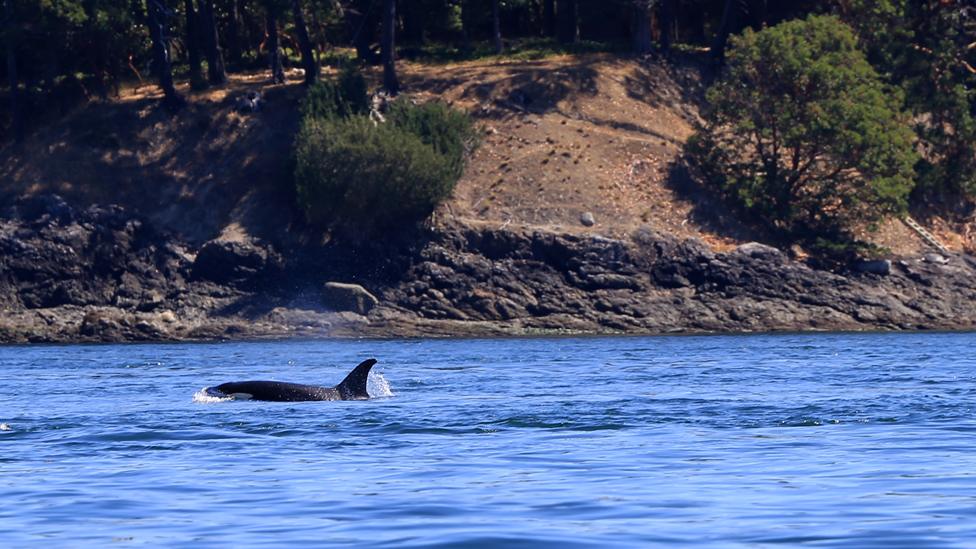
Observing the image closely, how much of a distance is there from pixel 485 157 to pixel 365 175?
7.35 metres

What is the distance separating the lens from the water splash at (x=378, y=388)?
2896 centimetres

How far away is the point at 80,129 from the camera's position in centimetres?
6750

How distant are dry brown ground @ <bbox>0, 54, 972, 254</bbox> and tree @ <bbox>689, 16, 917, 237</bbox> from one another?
197 cm

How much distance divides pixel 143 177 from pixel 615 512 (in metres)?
53.1

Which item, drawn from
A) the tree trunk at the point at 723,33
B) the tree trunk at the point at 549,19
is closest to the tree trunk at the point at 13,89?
the tree trunk at the point at 549,19

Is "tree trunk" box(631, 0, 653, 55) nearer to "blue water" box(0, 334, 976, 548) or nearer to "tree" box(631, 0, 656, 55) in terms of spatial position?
"tree" box(631, 0, 656, 55)

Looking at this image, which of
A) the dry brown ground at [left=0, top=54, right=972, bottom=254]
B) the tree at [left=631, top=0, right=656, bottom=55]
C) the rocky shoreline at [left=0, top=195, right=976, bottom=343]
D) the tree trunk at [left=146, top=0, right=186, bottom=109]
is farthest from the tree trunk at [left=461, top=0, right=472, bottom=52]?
the rocky shoreline at [left=0, top=195, right=976, bottom=343]

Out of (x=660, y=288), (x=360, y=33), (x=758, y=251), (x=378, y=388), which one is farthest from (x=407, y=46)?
(x=378, y=388)

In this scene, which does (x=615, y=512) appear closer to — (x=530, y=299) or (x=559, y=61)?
(x=530, y=299)

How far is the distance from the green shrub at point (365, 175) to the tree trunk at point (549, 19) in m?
21.7

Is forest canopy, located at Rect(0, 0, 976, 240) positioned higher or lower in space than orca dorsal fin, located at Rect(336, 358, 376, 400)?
higher

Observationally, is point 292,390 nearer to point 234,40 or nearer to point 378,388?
point 378,388

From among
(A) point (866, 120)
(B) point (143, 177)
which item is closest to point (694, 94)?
(A) point (866, 120)

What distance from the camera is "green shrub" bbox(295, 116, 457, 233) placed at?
6073cm
